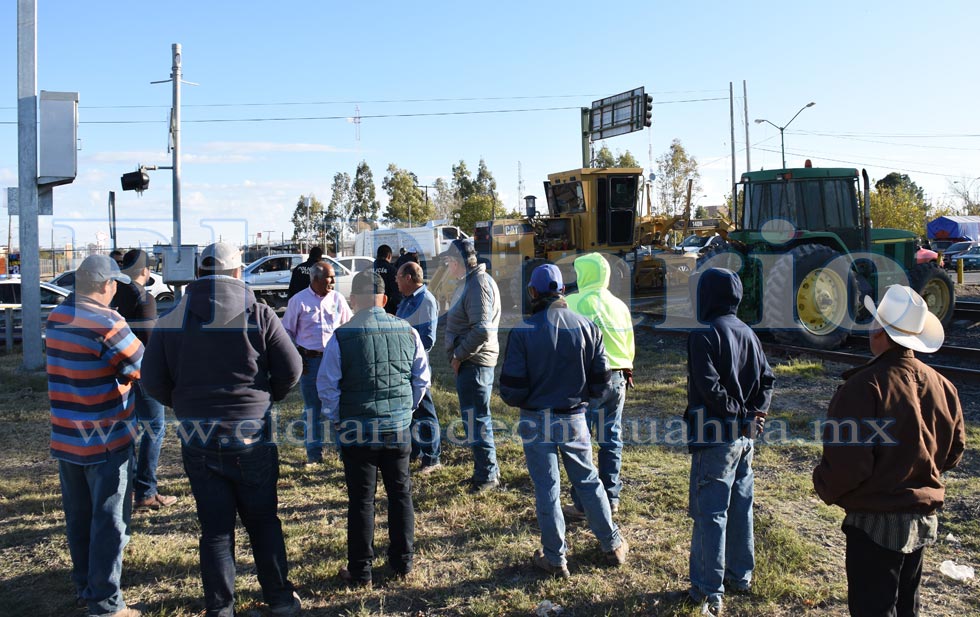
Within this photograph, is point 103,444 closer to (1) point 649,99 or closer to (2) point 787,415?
(2) point 787,415

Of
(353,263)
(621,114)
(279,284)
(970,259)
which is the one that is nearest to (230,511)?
(279,284)

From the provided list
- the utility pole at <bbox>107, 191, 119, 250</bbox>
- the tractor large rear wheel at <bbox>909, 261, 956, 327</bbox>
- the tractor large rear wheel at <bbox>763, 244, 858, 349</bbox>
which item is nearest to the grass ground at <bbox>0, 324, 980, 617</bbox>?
the tractor large rear wheel at <bbox>763, 244, 858, 349</bbox>

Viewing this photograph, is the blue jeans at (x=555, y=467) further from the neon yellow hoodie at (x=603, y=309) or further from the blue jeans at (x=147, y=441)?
the blue jeans at (x=147, y=441)

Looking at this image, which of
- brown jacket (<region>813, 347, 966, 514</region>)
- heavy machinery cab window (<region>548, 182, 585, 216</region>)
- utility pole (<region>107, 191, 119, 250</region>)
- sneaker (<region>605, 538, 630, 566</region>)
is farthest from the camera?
heavy machinery cab window (<region>548, 182, 585, 216</region>)

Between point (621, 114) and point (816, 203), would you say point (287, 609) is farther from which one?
point (621, 114)

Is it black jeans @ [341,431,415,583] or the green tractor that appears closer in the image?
black jeans @ [341,431,415,583]

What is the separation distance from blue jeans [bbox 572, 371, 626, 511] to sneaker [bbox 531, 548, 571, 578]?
0.60 m

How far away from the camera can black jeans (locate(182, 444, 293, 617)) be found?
12.0 feet

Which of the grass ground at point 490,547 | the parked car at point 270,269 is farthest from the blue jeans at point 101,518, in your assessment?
the parked car at point 270,269

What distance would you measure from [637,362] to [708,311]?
7.20 meters

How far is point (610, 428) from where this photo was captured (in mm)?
4879

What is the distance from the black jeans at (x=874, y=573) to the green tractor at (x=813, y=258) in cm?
830

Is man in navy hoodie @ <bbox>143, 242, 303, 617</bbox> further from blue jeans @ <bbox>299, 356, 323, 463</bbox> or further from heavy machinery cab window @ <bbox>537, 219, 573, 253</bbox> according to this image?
heavy machinery cab window @ <bbox>537, 219, 573, 253</bbox>

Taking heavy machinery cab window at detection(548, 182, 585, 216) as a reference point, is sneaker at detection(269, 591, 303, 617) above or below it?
below
